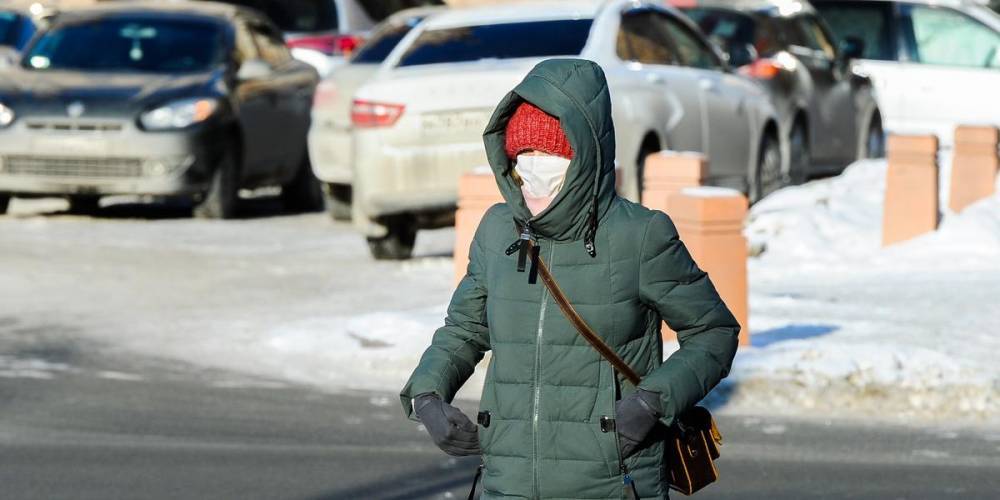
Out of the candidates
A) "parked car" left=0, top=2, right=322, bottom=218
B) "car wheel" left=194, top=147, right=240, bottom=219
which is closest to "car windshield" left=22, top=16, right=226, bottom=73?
"parked car" left=0, top=2, right=322, bottom=218

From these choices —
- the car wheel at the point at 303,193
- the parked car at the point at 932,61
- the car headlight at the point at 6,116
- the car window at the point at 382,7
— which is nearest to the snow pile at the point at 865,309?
the parked car at the point at 932,61

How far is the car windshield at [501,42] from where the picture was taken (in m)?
12.7

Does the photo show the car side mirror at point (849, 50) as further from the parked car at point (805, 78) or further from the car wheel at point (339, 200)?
the car wheel at point (339, 200)

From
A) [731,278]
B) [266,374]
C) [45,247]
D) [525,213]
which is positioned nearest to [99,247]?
[45,247]

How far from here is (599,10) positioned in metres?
13.1

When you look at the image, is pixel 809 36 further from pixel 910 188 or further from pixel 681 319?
pixel 681 319

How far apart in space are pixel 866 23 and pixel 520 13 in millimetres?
8004

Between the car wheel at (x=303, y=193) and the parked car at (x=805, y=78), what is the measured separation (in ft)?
11.9

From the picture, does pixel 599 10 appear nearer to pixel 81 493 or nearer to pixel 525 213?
pixel 81 493

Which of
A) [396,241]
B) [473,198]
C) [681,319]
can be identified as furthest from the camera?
[396,241]

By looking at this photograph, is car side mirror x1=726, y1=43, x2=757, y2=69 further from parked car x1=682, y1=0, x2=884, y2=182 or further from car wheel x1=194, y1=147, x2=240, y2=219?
car wheel x1=194, y1=147, x2=240, y2=219

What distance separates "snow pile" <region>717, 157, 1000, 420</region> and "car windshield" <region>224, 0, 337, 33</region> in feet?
18.2

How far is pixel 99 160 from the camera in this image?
15.3m

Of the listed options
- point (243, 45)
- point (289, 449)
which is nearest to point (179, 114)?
point (243, 45)
